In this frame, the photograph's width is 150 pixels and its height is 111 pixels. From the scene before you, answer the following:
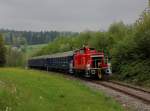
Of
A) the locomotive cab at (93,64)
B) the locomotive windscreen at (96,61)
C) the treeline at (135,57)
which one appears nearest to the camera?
the treeline at (135,57)

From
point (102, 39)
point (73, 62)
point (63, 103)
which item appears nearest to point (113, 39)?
point (102, 39)

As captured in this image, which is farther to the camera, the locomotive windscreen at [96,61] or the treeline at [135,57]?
the locomotive windscreen at [96,61]

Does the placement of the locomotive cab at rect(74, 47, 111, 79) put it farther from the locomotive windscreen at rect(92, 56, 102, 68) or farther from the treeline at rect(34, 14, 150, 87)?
the treeline at rect(34, 14, 150, 87)

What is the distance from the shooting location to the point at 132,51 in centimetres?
3628

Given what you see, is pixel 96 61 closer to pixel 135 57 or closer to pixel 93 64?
pixel 93 64

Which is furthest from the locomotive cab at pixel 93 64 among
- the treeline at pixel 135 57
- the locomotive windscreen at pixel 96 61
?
the treeline at pixel 135 57

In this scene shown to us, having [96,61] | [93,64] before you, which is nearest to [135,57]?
[96,61]

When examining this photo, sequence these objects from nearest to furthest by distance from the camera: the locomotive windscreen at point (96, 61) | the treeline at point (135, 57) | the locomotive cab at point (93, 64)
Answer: the treeline at point (135, 57), the locomotive cab at point (93, 64), the locomotive windscreen at point (96, 61)

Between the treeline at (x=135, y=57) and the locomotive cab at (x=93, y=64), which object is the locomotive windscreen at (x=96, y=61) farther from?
the treeline at (x=135, y=57)

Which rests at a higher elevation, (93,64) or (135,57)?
(135,57)

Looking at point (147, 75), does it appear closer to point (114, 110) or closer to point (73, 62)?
point (73, 62)

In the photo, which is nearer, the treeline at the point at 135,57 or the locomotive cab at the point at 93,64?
the treeline at the point at 135,57

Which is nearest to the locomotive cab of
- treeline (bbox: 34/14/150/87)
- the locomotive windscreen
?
the locomotive windscreen

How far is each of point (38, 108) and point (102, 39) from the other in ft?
136
